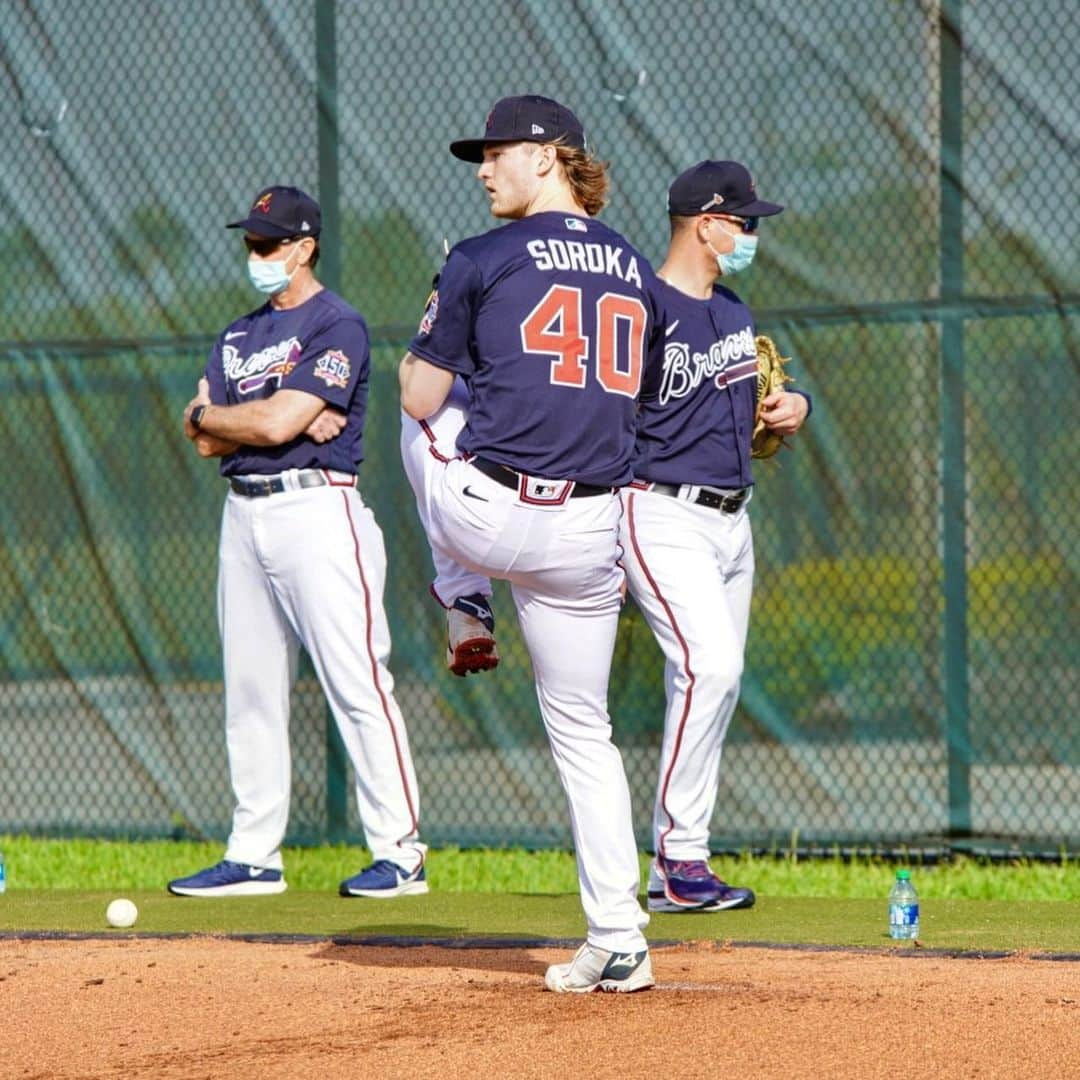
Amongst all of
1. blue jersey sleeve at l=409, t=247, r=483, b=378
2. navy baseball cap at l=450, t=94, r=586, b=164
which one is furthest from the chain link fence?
blue jersey sleeve at l=409, t=247, r=483, b=378

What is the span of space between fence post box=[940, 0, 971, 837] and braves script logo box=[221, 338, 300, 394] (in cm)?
239

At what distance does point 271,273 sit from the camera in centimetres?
673

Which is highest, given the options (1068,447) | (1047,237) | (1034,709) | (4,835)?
(1047,237)

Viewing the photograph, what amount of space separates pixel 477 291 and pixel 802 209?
3292 mm

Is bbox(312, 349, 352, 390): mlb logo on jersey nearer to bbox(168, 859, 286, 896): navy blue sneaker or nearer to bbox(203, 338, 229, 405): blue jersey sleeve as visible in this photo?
bbox(203, 338, 229, 405): blue jersey sleeve

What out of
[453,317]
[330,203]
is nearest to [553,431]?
[453,317]

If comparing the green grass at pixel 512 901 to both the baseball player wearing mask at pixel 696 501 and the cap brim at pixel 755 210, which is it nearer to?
the baseball player wearing mask at pixel 696 501

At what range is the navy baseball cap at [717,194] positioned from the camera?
6254mm

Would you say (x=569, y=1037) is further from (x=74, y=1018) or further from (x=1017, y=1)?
(x=1017, y=1)

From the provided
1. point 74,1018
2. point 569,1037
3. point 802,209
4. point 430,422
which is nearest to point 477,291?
point 430,422

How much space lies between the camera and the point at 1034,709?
723 cm

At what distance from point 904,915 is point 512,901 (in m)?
1.56

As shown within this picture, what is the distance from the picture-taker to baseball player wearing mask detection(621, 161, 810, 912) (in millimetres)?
6184

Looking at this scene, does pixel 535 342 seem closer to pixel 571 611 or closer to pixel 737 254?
pixel 571 611
